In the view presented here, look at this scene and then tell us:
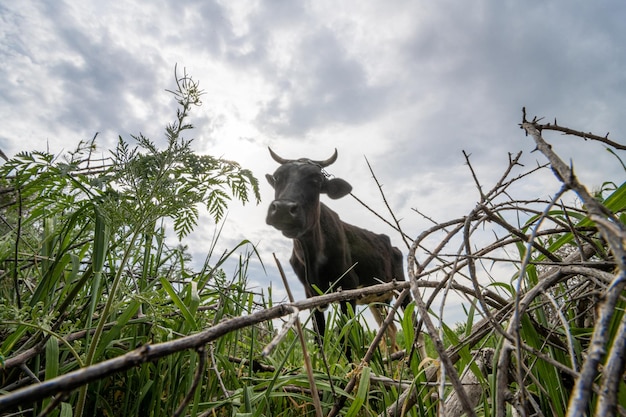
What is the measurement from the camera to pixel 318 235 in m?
6.21

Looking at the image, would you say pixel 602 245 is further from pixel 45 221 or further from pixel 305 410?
pixel 45 221

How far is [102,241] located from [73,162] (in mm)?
362

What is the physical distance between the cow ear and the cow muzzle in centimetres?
155

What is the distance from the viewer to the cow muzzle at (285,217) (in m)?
5.42

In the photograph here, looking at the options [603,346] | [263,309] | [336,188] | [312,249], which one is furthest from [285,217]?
[603,346]

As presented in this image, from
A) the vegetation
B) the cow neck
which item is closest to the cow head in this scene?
the cow neck

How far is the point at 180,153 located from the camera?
1.34 meters

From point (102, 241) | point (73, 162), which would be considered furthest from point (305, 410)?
point (73, 162)

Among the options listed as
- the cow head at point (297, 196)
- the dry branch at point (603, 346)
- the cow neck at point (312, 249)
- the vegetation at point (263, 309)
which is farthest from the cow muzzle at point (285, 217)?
the dry branch at point (603, 346)

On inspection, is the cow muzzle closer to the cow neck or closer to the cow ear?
the cow neck

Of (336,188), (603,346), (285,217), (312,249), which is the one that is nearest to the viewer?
(603,346)

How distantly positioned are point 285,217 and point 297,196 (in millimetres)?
473

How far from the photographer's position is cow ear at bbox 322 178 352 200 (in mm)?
7020

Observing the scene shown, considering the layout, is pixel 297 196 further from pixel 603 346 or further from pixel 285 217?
pixel 603 346
